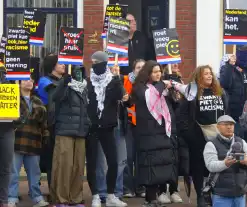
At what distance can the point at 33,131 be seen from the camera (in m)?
12.0

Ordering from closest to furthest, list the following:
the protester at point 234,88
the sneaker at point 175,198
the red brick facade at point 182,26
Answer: the sneaker at point 175,198
the protester at point 234,88
the red brick facade at point 182,26

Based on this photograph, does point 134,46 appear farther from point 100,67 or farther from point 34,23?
point 100,67

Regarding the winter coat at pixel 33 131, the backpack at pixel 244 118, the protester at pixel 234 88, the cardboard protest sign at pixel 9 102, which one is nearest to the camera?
the cardboard protest sign at pixel 9 102

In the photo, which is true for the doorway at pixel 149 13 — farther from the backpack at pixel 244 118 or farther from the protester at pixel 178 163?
the backpack at pixel 244 118

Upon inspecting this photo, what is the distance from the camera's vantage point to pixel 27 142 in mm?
11977

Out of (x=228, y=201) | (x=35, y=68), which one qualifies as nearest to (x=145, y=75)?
(x=35, y=68)

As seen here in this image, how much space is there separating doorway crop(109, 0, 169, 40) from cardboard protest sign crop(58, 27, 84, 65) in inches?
158

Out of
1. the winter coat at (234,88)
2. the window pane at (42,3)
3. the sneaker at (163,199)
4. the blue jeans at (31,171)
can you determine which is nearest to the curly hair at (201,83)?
the winter coat at (234,88)

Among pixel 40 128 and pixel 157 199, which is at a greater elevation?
pixel 40 128

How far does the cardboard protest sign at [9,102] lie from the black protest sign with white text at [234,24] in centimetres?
355

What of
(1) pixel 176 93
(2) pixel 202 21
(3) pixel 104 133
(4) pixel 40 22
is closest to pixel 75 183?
(3) pixel 104 133

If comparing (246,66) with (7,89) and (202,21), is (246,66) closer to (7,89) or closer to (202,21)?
(202,21)

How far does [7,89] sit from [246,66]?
3911mm

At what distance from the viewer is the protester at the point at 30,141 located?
39.0 feet
